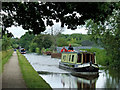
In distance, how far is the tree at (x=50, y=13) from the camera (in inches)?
429

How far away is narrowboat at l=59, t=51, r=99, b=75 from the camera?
20891 millimetres

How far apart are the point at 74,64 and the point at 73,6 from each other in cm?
1179

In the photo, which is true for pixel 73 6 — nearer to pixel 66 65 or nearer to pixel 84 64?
pixel 84 64

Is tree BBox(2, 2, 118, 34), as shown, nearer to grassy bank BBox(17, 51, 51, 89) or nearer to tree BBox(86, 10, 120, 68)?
grassy bank BBox(17, 51, 51, 89)

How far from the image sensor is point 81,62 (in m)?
22.3

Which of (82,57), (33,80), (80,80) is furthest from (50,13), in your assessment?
(82,57)

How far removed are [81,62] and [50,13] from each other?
1023cm

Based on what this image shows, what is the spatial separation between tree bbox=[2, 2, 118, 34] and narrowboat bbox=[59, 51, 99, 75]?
8039mm

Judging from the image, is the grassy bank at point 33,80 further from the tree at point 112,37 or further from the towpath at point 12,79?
the tree at point 112,37

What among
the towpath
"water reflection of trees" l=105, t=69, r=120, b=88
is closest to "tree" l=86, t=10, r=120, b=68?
"water reflection of trees" l=105, t=69, r=120, b=88

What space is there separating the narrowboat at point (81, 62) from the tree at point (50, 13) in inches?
317

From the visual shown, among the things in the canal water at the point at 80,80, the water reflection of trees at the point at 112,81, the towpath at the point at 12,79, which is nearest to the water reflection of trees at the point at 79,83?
the canal water at the point at 80,80

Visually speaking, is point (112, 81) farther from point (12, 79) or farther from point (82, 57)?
point (82, 57)

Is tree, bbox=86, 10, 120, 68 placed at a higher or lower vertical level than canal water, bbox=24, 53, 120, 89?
higher
